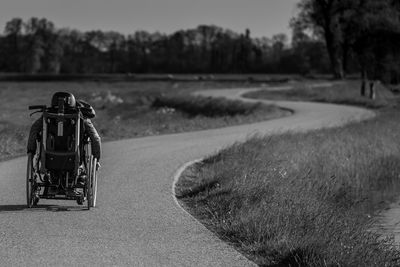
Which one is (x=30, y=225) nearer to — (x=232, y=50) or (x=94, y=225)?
(x=94, y=225)

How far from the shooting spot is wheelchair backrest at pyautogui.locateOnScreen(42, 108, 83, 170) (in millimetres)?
8398

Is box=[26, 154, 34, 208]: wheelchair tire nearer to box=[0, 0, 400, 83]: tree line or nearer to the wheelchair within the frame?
the wheelchair

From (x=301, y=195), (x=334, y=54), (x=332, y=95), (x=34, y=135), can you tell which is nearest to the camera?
(x=34, y=135)

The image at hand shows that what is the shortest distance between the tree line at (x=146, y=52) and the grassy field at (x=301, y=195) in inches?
4291

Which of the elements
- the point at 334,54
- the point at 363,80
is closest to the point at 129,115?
the point at 363,80

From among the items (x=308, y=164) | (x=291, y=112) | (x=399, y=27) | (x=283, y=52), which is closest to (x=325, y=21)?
(x=399, y=27)

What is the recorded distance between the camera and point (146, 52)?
15962cm

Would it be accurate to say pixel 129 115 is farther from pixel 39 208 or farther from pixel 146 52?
pixel 146 52

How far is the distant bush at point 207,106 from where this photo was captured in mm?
35950

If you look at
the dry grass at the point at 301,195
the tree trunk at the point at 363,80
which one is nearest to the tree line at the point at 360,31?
the tree trunk at the point at 363,80

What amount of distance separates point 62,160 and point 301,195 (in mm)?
3616

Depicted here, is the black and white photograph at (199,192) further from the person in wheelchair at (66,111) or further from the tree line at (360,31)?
the tree line at (360,31)

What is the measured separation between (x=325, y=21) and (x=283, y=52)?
9172 centimetres

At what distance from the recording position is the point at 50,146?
8.43 m
